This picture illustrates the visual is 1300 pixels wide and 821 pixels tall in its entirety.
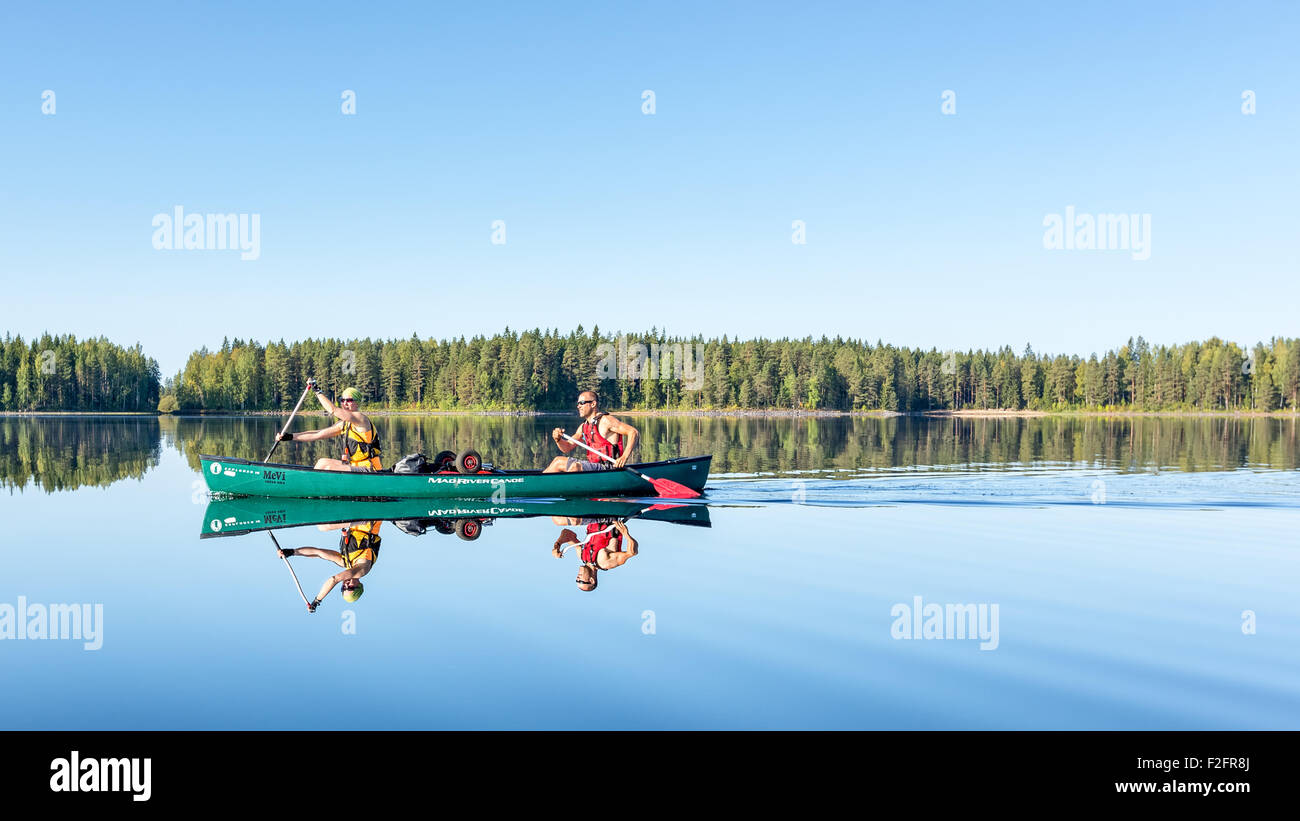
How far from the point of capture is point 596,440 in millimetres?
22766

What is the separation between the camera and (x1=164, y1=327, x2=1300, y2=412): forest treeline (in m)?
166

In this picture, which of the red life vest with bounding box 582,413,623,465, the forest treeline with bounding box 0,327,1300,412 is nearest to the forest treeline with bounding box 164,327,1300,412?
the forest treeline with bounding box 0,327,1300,412

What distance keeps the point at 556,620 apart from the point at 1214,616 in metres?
7.79

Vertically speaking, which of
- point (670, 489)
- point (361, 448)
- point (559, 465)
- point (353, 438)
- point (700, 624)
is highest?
point (353, 438)

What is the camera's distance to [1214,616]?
426 inches

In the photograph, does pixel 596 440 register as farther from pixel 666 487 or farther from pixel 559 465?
pixel 666 487

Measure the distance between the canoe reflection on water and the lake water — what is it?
321 millimetres

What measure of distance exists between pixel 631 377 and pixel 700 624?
164m

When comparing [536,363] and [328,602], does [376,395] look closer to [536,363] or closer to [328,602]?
[536,363]

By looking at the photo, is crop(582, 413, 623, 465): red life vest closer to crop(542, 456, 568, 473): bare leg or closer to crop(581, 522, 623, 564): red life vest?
crop(542, 456, 568, 473): bare leg

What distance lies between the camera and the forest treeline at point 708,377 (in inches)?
6526

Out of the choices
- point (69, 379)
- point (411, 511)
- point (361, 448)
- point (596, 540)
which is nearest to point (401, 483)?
point (411, 511)

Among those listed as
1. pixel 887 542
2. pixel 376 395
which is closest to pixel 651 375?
pixel 376 395

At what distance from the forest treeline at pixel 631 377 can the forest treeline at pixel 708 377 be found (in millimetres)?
269
